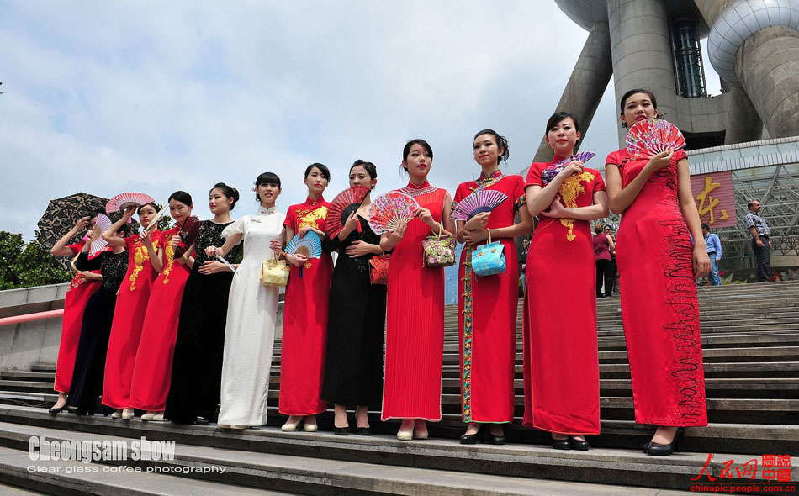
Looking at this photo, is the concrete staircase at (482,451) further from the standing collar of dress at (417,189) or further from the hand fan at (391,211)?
the standing collar of dress at (417,189)

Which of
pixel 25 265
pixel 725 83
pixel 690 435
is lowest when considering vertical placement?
pixel 690 435

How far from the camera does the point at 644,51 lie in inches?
949

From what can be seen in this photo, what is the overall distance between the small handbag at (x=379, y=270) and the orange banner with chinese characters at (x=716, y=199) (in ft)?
42.0

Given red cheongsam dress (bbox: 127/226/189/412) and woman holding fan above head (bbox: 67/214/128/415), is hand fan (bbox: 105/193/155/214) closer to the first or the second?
woman holding fan above head (bbox: 67/214/128/415)

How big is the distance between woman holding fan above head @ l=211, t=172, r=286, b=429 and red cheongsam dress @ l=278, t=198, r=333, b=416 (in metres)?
0.21

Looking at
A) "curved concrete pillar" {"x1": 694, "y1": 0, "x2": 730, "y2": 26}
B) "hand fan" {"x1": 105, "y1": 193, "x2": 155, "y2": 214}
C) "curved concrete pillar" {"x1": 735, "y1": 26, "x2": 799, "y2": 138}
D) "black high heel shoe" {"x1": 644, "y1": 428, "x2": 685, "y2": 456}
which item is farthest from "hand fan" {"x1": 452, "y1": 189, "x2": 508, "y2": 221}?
"curved concrete pillar" {"x1": 694, "y1": 0, "x2": 730, "y2": 26}

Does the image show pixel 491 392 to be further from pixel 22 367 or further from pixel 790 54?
pixel 790 54

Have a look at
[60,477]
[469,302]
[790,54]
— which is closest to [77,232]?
[60,477]

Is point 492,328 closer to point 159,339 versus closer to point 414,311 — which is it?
point 414,311

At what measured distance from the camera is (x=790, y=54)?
53.1ft

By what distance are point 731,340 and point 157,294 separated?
4.66m

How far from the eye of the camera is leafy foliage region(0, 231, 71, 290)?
21236 millimetres

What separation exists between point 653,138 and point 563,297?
93cm

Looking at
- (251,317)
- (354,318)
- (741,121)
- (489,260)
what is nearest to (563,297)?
(489,260)
